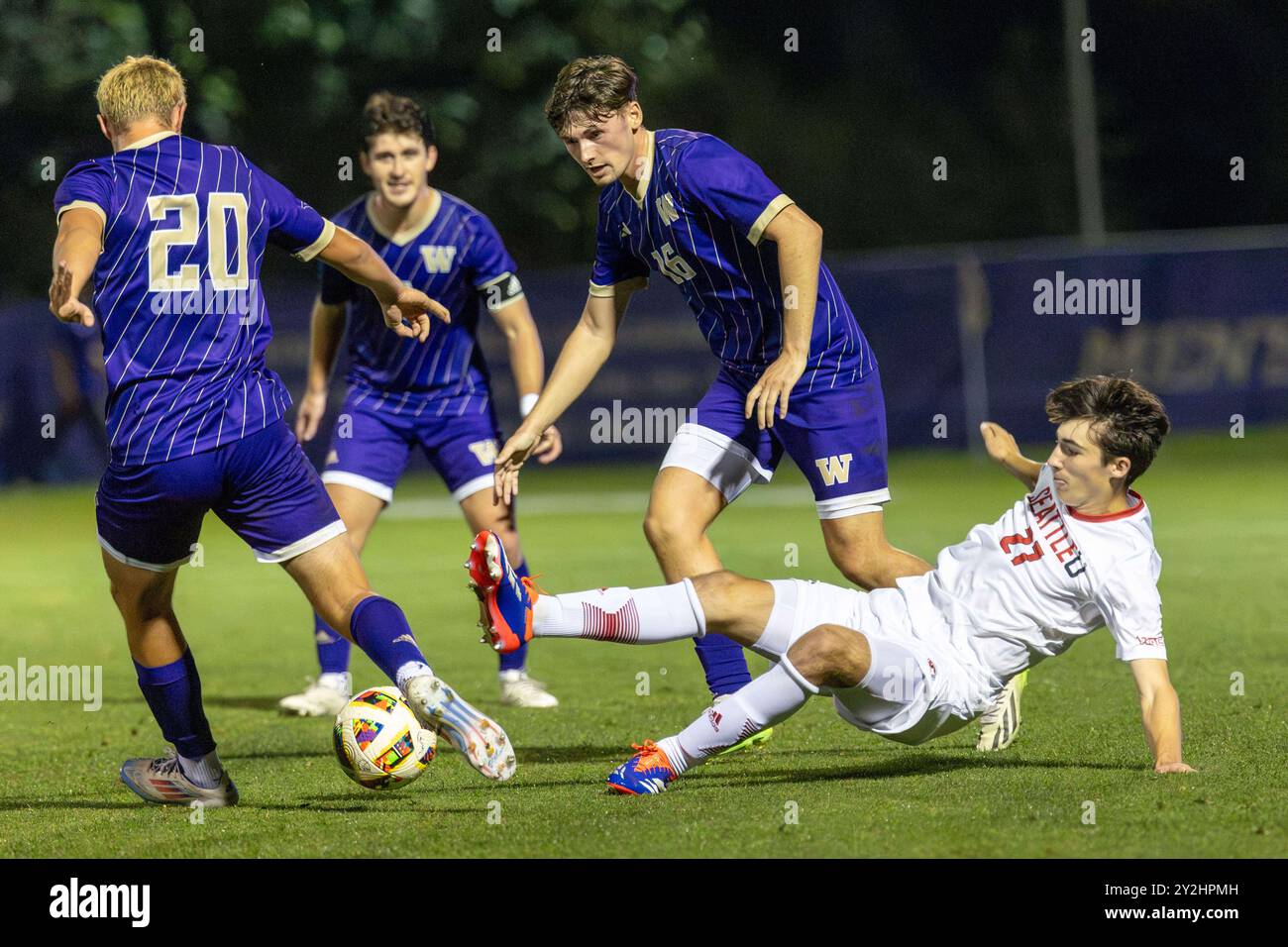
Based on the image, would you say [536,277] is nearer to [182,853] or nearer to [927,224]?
[927,224]

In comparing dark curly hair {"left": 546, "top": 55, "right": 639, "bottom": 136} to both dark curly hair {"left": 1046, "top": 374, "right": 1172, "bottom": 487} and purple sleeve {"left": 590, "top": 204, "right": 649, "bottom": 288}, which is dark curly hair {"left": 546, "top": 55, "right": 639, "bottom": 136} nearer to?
purple sleeve {"left": 590, "top": 204, "right": 649, "bottom": 288}

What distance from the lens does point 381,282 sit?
5.68m

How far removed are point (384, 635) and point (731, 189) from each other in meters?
1.87

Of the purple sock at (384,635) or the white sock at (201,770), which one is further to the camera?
the white sock at (201,770)

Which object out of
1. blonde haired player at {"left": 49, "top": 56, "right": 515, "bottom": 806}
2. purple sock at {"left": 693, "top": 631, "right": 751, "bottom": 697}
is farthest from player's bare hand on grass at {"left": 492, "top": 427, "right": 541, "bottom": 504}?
purple sock at {"left": 693, "top": 631, "right": 751, "bottom": 697}

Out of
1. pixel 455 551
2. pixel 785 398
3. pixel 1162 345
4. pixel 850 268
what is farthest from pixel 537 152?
pixel 785 398

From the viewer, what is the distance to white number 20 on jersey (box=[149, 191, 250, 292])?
203 inches

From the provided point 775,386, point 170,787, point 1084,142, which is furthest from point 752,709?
point 1084,142

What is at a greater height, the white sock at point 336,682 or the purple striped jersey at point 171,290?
the purple striped jersey at point 171,290

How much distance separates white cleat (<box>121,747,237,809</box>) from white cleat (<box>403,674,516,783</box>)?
3.52 ft

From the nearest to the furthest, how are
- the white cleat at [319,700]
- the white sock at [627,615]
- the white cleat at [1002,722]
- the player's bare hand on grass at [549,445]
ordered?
the white sock at [627,615], the white cleat at [1002,722], the player's bare hand on grass at [549,445], the white cleat at [319,700]

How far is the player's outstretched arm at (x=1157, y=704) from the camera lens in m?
5.04

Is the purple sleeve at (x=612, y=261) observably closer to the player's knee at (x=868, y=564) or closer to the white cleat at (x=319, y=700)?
the player's knee at (x=868, y=564)

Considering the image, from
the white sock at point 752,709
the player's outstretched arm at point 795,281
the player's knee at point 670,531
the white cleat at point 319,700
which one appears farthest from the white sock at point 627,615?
the white cleat at point 319,700
